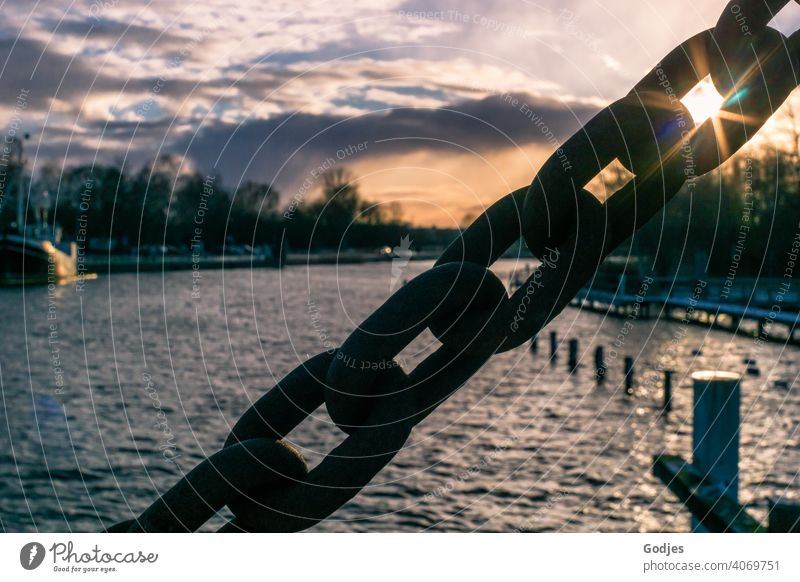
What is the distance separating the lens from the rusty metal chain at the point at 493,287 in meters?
1.54

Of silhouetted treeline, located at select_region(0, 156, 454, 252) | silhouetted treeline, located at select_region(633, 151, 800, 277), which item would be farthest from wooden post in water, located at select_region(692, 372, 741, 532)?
silhouetted treeline, located at select_region(633, 151, 800, 277)

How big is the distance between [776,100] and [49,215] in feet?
311

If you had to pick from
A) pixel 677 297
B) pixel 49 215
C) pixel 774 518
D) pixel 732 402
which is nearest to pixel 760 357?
pixel 677 297

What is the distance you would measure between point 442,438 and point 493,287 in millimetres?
16013

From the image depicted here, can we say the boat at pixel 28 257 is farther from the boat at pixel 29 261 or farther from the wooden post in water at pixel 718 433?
the wooden post in water at pixel 718 433

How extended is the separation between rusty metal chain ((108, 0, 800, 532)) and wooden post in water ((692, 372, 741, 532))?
6116 millimetres

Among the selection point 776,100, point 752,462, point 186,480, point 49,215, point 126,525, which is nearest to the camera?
point 186,480

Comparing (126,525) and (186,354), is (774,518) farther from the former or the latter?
(186,354)

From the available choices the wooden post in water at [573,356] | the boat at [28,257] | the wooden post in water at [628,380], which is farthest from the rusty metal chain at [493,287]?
the boat at [28,257]

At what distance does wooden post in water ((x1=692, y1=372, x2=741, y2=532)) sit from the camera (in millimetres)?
7516

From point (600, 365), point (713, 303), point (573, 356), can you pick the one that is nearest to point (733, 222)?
point (713, 303)

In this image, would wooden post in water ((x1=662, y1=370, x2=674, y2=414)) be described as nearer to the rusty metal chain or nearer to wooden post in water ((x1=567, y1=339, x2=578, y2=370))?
wooden post in water ((x1=567, y1=339, x2=578, y2=370))

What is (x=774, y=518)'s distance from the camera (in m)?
5.16

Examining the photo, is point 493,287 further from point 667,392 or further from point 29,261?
point 29,261
